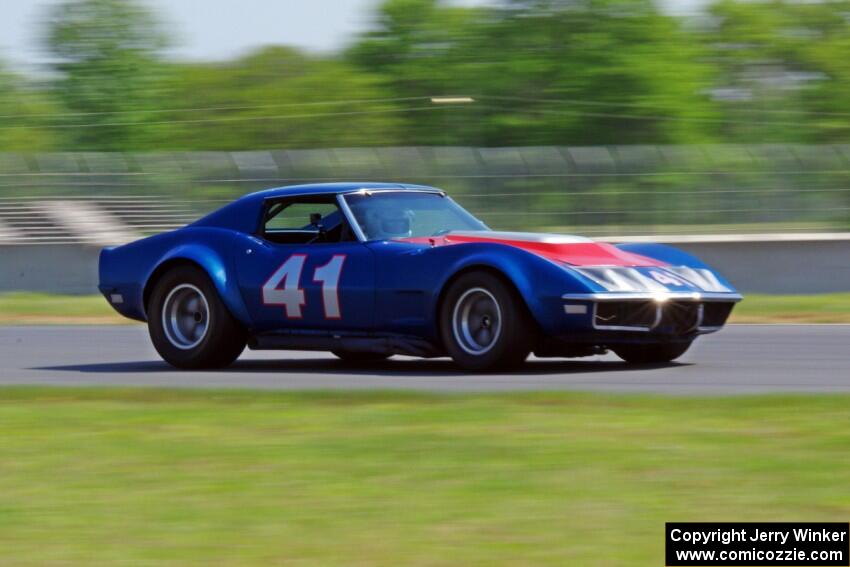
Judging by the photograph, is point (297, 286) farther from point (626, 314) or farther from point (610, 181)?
point (610, 181)

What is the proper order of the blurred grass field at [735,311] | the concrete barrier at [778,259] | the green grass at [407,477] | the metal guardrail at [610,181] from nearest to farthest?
1. the green grass at [407,477]
2. the blurred grass field at [735,311]
3. the concrete barrier at [778,259]
4. the metal guardrail at [610,181]

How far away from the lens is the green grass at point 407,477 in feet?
14.9

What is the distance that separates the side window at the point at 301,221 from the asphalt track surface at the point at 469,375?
0.90m

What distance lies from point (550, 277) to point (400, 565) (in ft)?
15.4

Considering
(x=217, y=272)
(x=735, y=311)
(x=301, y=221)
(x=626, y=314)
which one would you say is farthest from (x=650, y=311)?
(x=735, y=311)

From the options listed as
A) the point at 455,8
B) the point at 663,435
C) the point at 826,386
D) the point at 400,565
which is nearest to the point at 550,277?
the point at 826,386

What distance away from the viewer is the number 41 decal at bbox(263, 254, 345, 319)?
9617 millimetres

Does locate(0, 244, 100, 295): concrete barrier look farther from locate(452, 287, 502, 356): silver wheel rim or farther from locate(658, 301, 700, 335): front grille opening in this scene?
locate(658, 301, 700, 335): front grille opening

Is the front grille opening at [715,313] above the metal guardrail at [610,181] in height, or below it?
below

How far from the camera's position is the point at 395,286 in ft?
30.7

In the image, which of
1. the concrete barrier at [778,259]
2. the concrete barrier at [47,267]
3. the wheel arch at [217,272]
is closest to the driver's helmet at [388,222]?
the wheel arch at [217,272]

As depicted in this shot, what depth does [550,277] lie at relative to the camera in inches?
348

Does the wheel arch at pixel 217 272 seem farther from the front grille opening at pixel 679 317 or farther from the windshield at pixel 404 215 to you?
the front grille opening at pixel 679 317

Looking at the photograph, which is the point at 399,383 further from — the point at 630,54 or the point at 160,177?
the point at 630,54
